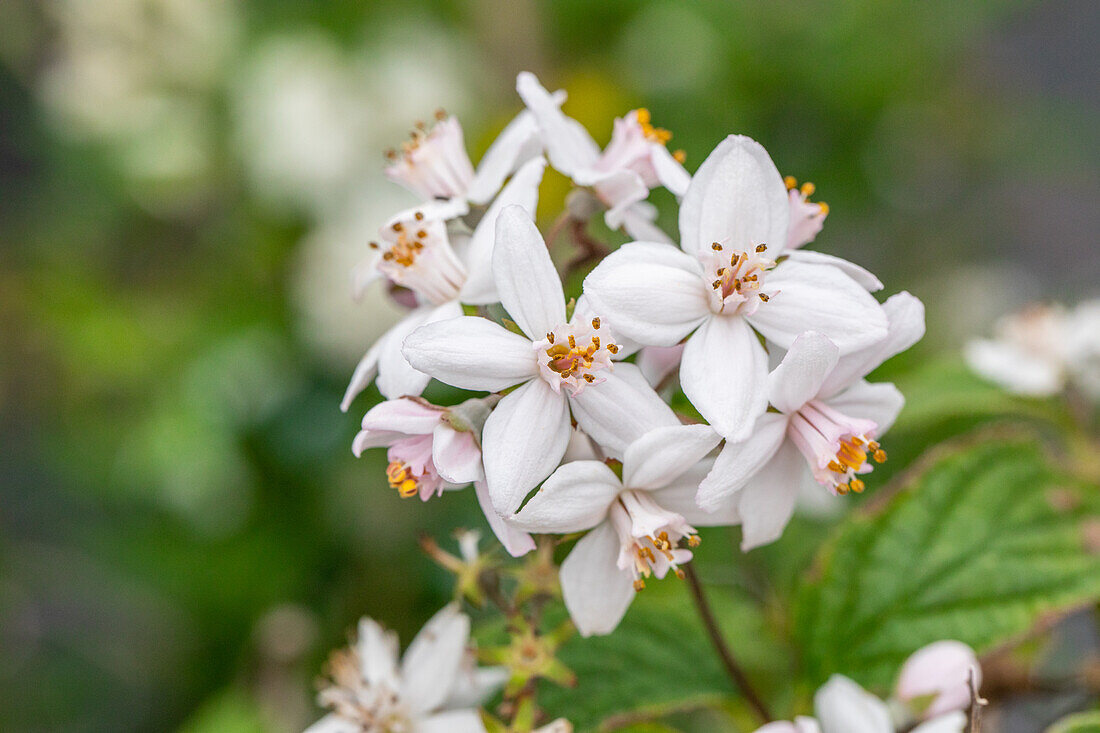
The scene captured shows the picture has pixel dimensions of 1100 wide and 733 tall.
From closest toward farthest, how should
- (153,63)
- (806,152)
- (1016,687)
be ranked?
(1016,687) < (153,63) < (806,152)

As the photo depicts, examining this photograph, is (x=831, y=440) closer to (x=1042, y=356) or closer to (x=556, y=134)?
(x=556, y=134)

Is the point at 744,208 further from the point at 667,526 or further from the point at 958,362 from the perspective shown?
the point at 958,362

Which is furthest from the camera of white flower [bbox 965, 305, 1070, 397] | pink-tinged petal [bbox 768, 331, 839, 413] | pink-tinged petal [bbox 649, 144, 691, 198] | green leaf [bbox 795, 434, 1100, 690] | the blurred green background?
the blurred green background

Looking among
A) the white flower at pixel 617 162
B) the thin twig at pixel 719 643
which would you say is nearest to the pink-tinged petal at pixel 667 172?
the white flower at pixel 617 162

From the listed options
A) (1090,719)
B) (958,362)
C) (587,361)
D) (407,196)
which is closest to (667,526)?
(587,361)

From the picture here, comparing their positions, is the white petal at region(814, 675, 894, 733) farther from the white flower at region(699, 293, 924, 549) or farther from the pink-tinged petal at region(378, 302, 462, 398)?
the pink-tinged petal at region(378, 302, 462, 398)

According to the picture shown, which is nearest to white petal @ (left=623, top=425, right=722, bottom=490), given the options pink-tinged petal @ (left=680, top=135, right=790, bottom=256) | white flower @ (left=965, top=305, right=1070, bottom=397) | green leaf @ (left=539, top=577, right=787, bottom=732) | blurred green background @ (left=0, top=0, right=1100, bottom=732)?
pink-tinged petal @ (left=680, top=135, right=790, bottom=256)

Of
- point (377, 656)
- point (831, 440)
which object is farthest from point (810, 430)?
point (377, 656)
